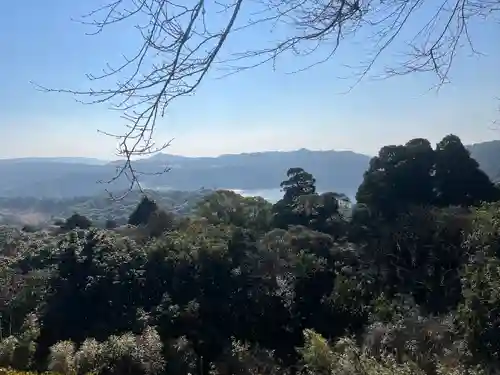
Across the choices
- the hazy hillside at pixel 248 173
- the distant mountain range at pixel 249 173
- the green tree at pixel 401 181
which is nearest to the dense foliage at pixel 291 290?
the green tree at pixel 401 181

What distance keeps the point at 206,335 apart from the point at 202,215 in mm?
7149

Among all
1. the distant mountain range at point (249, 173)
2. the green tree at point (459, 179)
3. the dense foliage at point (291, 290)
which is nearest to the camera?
→ the dense foliage at point (291, 290)

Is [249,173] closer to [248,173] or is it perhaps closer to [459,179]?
[248,173]

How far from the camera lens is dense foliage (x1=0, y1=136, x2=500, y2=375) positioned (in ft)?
29.4

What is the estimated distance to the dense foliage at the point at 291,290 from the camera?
8961mm

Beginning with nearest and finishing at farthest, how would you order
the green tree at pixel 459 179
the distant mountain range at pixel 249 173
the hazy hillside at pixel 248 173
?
the green tree at pixel 459 179
the distant mountain range at pixel 249 173
the hazy hillside at pixel 248 173

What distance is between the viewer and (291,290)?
38.9 feet

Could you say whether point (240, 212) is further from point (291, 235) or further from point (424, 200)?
point (424, 200)

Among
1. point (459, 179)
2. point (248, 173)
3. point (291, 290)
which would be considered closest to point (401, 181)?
point (459, 179)

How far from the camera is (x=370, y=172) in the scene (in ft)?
49.9

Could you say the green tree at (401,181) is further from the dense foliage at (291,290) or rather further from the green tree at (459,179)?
the green tree at (459,179)

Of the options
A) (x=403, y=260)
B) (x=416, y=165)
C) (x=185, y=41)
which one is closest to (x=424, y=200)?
(x=416, y=165)

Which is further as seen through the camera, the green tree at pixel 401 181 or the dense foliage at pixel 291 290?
the green tree at pixel 401 181

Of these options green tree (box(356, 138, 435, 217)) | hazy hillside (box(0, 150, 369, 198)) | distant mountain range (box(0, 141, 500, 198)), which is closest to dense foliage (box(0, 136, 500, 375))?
green tree (box(356, 138, 435, 217))
